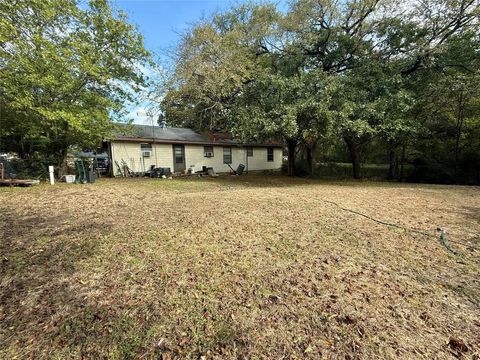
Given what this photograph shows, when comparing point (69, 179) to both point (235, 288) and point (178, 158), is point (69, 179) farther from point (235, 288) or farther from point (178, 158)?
point (235, 288)

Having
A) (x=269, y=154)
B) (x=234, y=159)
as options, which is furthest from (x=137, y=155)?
(x=269, y=154)

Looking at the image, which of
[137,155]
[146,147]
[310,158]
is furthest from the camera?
[310,158]

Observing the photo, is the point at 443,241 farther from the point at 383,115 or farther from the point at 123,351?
the point at 383,115

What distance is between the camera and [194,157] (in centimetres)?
1708

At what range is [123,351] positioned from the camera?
6.17 feet

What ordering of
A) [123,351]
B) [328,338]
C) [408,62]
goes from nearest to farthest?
1. [123,351]
2. [328,338]
3. [408,62]

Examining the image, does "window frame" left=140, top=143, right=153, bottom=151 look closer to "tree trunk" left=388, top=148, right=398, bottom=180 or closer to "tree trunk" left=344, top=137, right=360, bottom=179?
"tree trunk" left=344, top=137, right=360, bottom=179

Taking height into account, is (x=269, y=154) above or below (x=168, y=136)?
below

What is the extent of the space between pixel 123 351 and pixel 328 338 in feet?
5.39

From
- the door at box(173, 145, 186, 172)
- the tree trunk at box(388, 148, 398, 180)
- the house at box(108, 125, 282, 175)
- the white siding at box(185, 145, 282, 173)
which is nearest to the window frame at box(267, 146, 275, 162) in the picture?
the house at box(108, 125, 282, 175)

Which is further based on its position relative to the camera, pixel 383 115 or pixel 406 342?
pixel 383 115

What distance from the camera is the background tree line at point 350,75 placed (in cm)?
1073

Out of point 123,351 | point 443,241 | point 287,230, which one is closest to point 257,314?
point 123,351

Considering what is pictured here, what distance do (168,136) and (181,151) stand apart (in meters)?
1.33
